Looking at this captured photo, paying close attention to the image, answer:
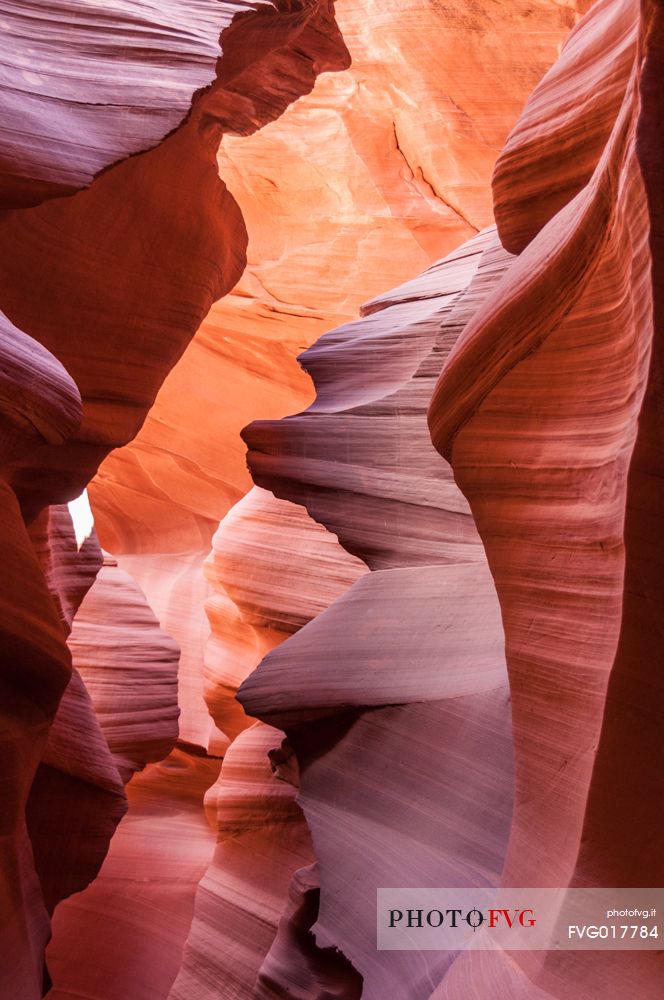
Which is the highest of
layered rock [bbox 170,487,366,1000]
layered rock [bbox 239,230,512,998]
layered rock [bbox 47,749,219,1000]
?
layered rock [bbox 239,230,512,998]

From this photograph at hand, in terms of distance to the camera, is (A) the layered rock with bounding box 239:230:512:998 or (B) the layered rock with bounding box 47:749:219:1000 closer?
(A) the layered rock with bounding box 239:230:512:998

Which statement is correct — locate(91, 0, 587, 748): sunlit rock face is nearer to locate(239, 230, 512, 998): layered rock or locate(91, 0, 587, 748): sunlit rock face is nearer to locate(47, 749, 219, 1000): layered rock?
locate(47, 749, 219, 1000): layered rock

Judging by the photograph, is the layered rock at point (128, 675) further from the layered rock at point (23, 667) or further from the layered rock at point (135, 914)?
the layered rock at point (23, 667)

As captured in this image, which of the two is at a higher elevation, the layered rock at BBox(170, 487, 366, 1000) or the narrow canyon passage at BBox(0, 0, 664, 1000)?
the narrow canyon passage at BBox(0, 0, 664, 1000)

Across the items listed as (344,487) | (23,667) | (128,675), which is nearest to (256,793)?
(128,675)

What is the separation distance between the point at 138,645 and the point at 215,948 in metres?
2.11

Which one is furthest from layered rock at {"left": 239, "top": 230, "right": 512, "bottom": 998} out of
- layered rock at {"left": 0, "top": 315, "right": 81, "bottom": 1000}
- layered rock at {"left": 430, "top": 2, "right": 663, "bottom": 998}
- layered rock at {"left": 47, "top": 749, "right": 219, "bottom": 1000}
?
layered rock at {"left": 47, "top": 749, "right": 219, "bottom": 1000}

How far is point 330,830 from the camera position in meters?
4.00

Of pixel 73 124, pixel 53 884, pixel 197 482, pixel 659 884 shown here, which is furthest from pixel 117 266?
pixel 197 482

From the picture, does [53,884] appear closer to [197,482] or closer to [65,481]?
[65,481]

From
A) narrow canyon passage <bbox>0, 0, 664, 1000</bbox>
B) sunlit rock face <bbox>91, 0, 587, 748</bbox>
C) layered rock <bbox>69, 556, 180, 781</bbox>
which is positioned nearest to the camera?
narrow canyon passage <bbox>0, 0, 664, 1000</bbox>

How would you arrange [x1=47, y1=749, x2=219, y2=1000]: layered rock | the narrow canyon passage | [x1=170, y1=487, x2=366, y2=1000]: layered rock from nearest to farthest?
the narrow canyon passage, [x1=170, y1=487, x2=366, y2=1000]: layered rock, [x1=47, y1=749, x2=219, y2=1000]: layered rock

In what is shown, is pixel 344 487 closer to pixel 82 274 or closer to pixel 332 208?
pixel 82 274

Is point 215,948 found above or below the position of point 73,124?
below
